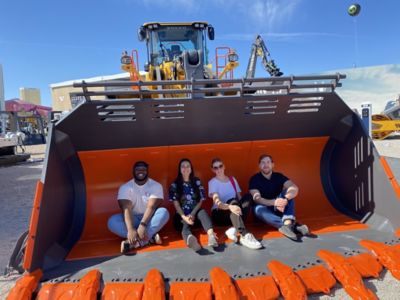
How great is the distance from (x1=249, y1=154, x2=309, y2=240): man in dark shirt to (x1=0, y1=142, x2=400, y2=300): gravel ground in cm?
81

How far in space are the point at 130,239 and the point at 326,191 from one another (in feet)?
8.19

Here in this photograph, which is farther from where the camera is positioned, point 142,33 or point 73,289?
point 142,33

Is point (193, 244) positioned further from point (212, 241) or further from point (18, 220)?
point (18, 220)

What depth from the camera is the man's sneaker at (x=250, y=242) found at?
2.96 m

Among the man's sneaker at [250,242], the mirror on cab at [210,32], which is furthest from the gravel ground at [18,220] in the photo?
the mirror on cab at [210,32]

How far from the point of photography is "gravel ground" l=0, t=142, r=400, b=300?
2402 millimetres

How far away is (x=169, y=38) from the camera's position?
6.63 meters

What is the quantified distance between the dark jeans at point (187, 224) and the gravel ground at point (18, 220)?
3.86 ft

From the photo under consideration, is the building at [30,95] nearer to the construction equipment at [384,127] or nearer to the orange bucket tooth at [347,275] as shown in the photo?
the construction equipment at [384,127]

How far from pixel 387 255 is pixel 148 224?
2146 millimetres

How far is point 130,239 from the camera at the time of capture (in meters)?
3.02

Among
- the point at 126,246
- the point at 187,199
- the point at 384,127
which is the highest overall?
the point at 187,199

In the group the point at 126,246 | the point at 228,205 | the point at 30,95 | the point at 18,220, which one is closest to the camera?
the point at 126,246

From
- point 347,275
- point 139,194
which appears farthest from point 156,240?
point 347,275
